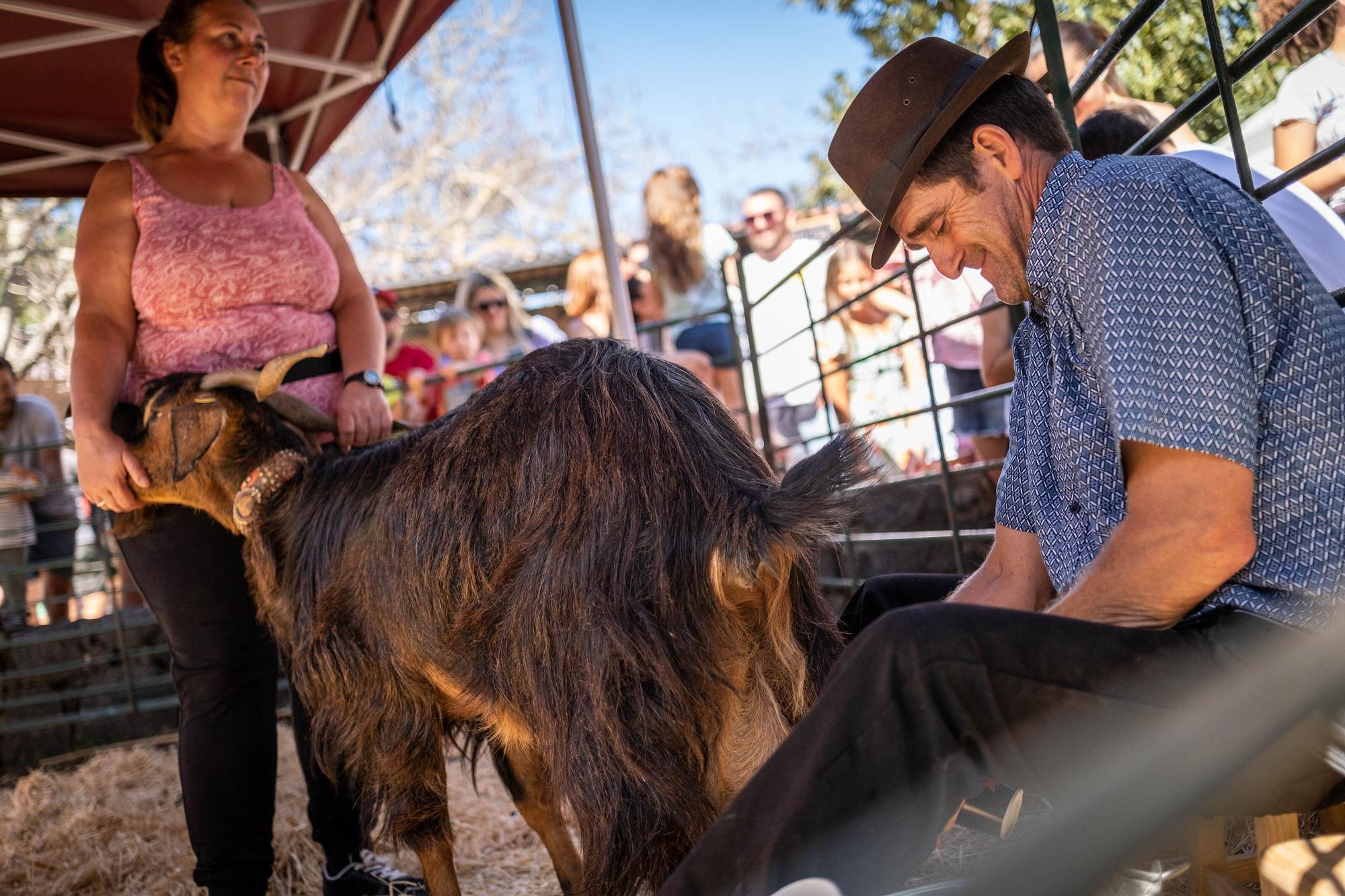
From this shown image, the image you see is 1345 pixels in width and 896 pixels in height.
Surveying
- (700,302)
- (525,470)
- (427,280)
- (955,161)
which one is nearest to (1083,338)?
(955,161)

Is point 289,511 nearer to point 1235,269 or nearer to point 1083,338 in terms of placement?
point 1083,338

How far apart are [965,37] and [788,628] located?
15.3 feet

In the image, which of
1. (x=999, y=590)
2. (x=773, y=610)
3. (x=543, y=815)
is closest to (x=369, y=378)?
(x=543, y=815)

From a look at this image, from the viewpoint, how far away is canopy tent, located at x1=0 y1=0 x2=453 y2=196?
390 cm

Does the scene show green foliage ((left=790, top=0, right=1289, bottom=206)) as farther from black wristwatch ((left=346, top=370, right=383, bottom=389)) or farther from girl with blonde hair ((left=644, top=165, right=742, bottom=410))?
girl with blonde hair ((left=644, top=165, right=742, bottom=410))

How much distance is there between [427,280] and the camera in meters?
13.3

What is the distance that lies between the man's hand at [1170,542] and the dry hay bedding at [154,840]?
205 centimetres

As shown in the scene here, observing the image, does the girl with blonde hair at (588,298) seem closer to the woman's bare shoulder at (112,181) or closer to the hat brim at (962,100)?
the woman's bare shoulder at (112,181)

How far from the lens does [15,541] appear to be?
5.95 metres

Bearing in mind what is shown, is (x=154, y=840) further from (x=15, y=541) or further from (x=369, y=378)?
(x=15, y=541)

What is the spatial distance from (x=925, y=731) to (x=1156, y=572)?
379 millimetres

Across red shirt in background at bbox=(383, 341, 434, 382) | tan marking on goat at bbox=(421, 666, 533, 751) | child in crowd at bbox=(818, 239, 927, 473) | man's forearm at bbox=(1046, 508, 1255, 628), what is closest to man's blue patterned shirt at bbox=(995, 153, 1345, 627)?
man's forearm at bbox=(1046, 508, 1255, 628)

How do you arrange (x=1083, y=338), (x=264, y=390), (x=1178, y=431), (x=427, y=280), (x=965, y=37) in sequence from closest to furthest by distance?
(x=1178, y=431) < (x=1083, y=338) < (x=264, y=390) < (x=965, y=37) < (x=427, y=280)

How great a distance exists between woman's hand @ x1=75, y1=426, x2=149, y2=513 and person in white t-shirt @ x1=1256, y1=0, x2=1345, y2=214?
275cm
